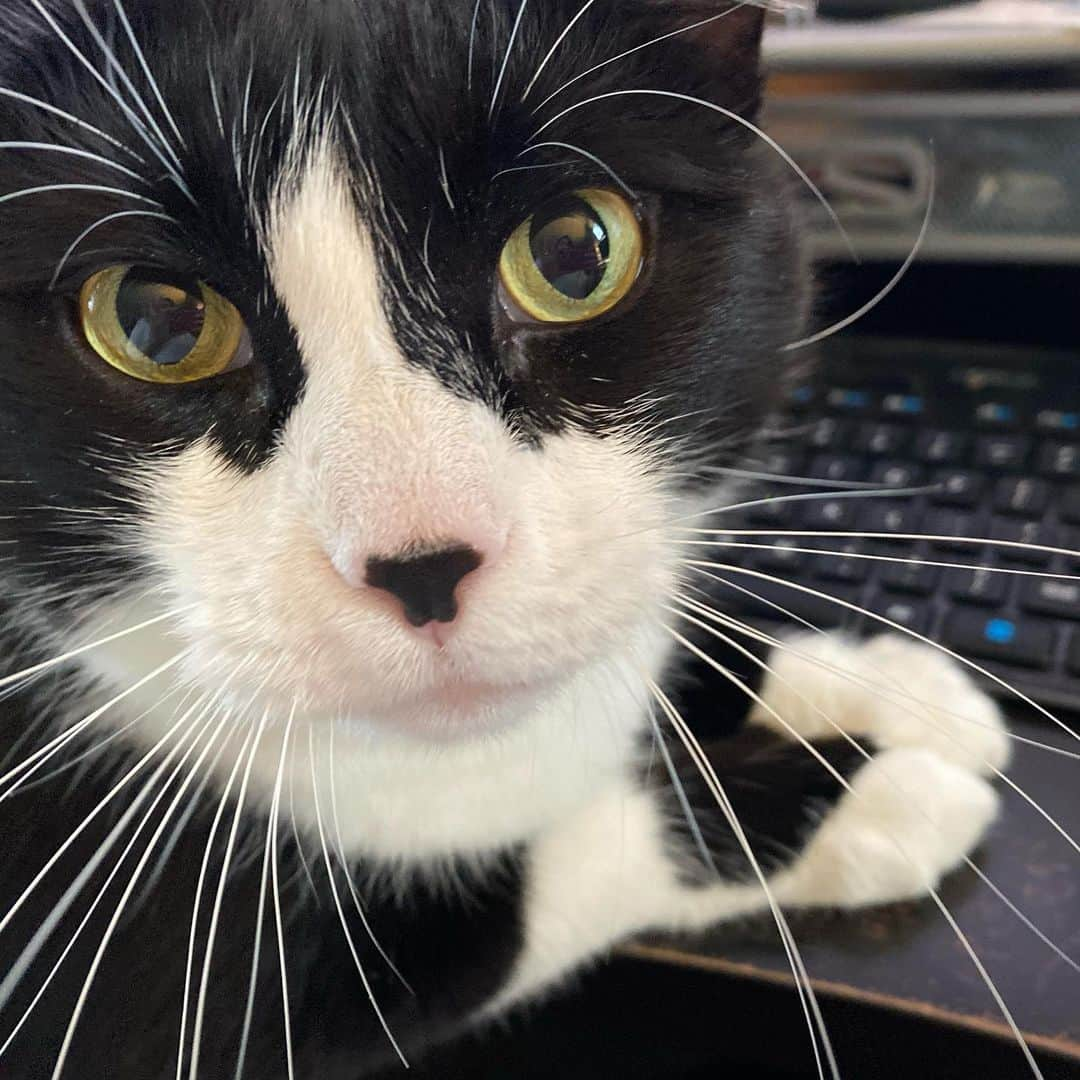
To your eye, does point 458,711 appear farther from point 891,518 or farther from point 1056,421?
point 1056,421

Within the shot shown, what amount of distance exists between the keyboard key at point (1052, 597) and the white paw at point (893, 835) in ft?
0.35

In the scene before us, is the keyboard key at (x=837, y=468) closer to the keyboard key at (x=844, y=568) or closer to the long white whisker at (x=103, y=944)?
the keyboard key at (x=844, y=568)

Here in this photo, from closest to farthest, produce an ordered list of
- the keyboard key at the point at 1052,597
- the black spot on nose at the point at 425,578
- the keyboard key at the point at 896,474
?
1. the black spot on nose at the point at 425,578
2. the keyboard key at the point at 1052,597
3. the keyboard key at the point at 896,474

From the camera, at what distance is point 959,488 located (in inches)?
25.0

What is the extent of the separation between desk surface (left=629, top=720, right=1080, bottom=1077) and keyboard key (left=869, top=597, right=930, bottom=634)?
0.09 metres

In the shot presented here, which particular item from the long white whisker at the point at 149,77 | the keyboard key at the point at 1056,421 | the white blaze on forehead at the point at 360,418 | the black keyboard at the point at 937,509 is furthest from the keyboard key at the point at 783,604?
the long white whisker at the point at 149,77

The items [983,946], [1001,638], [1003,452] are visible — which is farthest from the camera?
[1003,452]

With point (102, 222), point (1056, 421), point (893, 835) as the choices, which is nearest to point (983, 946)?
point (893, 835)

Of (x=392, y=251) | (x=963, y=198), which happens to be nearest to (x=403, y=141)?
(x=392, y=251)

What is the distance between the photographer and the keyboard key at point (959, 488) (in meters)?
0.63

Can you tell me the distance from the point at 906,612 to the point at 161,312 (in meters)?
0.44

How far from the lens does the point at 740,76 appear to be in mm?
480

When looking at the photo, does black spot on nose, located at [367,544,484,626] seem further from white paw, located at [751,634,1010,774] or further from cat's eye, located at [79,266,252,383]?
white paw, located at [751,634,1010,774]

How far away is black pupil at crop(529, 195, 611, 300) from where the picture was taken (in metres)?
0.39
